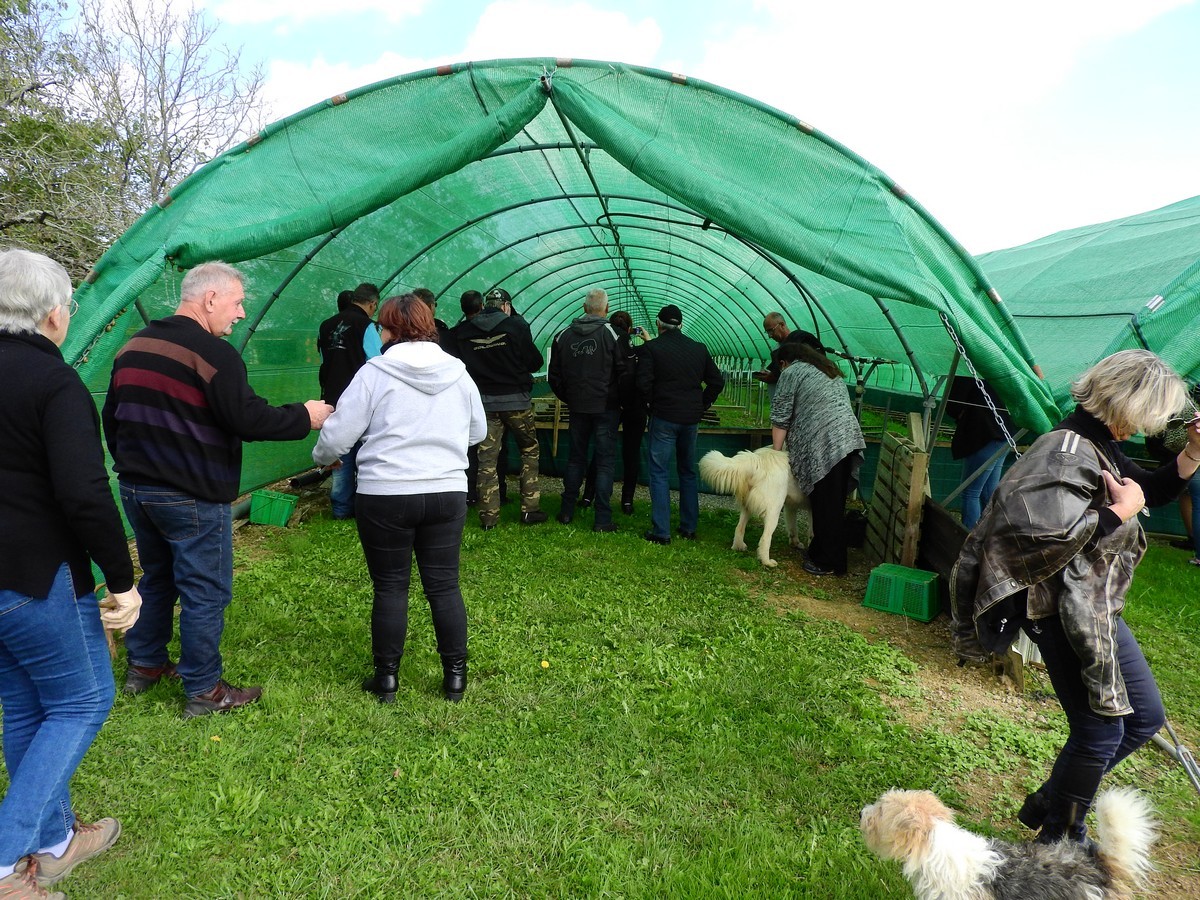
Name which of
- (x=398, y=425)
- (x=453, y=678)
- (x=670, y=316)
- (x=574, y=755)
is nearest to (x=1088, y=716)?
(x=574, y=755)

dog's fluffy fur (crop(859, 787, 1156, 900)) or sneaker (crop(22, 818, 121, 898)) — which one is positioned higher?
dog's fluffy fur (crop(859, 787, 1156, 900))

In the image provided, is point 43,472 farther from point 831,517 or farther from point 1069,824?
point 831,517

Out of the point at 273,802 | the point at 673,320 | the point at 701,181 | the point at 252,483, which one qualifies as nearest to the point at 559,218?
the point at 673,320

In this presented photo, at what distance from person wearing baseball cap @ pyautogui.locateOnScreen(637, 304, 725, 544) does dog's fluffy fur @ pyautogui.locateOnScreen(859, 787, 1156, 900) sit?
4.25 meters

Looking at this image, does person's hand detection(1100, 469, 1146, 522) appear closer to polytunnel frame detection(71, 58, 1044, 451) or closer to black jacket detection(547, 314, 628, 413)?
polytunnel frame detection(71, 58, 1044, 451)

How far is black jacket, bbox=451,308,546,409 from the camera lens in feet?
20.6

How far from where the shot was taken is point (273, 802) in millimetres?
2689

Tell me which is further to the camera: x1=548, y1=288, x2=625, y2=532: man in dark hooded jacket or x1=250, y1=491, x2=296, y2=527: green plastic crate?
x1=548, y1=288, x2=625, y2=532: man in dark hooded jacket

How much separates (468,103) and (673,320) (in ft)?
9.15

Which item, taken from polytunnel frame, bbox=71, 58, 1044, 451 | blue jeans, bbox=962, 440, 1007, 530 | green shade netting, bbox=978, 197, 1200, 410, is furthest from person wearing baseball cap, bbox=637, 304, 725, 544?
green shade netting, bbox=978, 197, 1200, 410

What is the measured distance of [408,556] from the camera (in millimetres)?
3154

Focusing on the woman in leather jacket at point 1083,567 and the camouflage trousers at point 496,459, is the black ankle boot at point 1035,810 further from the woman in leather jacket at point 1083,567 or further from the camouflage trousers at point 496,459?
the camouflage trousers at point 496,459

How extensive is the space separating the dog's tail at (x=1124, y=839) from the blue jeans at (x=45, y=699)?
3079 millimetres

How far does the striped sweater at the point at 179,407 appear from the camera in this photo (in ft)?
9.01
